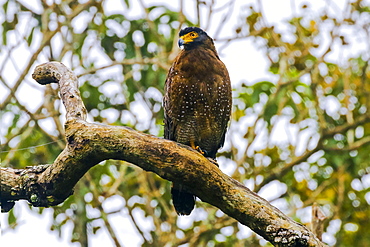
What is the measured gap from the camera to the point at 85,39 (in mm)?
6684

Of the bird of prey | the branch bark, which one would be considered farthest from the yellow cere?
the branch bark

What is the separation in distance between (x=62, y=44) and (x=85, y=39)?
0.98ft

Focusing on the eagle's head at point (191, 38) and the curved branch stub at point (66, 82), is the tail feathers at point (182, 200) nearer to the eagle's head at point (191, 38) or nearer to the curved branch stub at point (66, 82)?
the curved branch stub at point (66, 82)

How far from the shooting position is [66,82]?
3.72 m

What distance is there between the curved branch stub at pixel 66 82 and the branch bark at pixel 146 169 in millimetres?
14

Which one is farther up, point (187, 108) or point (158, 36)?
point (158, 36)

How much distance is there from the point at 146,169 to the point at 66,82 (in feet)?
2.79

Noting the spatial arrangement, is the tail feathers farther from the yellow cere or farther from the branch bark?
the yellow cere

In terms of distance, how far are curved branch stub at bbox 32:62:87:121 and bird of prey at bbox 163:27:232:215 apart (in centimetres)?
110

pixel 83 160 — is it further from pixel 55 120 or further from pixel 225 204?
pixel 55 120

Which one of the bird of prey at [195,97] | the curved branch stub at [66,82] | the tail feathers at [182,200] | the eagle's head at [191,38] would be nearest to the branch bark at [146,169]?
the curved branch stub at [66,82]

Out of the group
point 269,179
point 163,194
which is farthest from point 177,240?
point 269,179

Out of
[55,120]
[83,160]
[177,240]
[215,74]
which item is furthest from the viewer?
[177,240]

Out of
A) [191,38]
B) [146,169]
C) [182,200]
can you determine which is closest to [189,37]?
[191,38]
